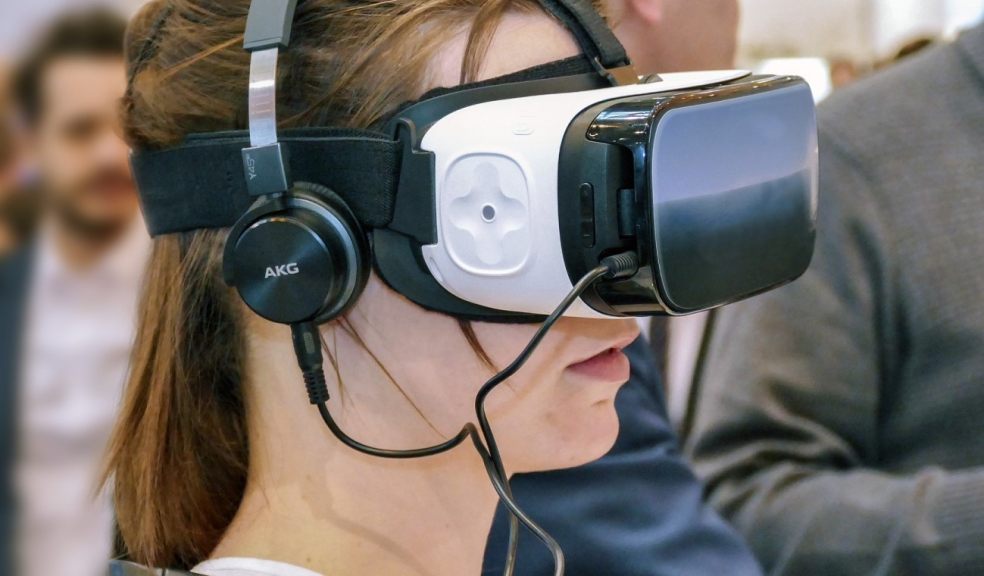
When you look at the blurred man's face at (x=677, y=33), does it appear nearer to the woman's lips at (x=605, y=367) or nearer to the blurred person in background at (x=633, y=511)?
the blurred person in background at (x=633, y=511)

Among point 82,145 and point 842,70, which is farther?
point 842,70

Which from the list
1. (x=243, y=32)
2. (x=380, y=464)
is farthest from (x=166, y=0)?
(x=380, y=464)

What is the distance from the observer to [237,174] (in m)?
0.90

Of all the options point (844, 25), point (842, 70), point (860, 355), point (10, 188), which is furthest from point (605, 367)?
point (844, 25)

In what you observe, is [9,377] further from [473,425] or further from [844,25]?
[844,25]

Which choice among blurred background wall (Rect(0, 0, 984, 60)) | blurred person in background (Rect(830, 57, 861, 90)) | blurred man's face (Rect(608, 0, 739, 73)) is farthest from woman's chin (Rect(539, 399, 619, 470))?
blurred person in background (Rect(830, 57, 861, 90))

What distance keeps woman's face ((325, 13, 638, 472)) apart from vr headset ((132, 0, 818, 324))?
3cm

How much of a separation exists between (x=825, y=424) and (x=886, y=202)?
261mm

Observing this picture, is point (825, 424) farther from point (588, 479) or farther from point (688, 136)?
point (688, 136)

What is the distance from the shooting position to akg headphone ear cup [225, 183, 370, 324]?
33.3 inches

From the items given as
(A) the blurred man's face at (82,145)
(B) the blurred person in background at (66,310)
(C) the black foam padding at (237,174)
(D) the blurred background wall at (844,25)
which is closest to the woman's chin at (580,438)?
(C) the black foam padding at (237,174)

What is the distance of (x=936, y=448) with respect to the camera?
1318mm

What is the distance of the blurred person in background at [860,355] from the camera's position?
1.29 meters

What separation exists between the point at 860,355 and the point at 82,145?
146 centimetres
